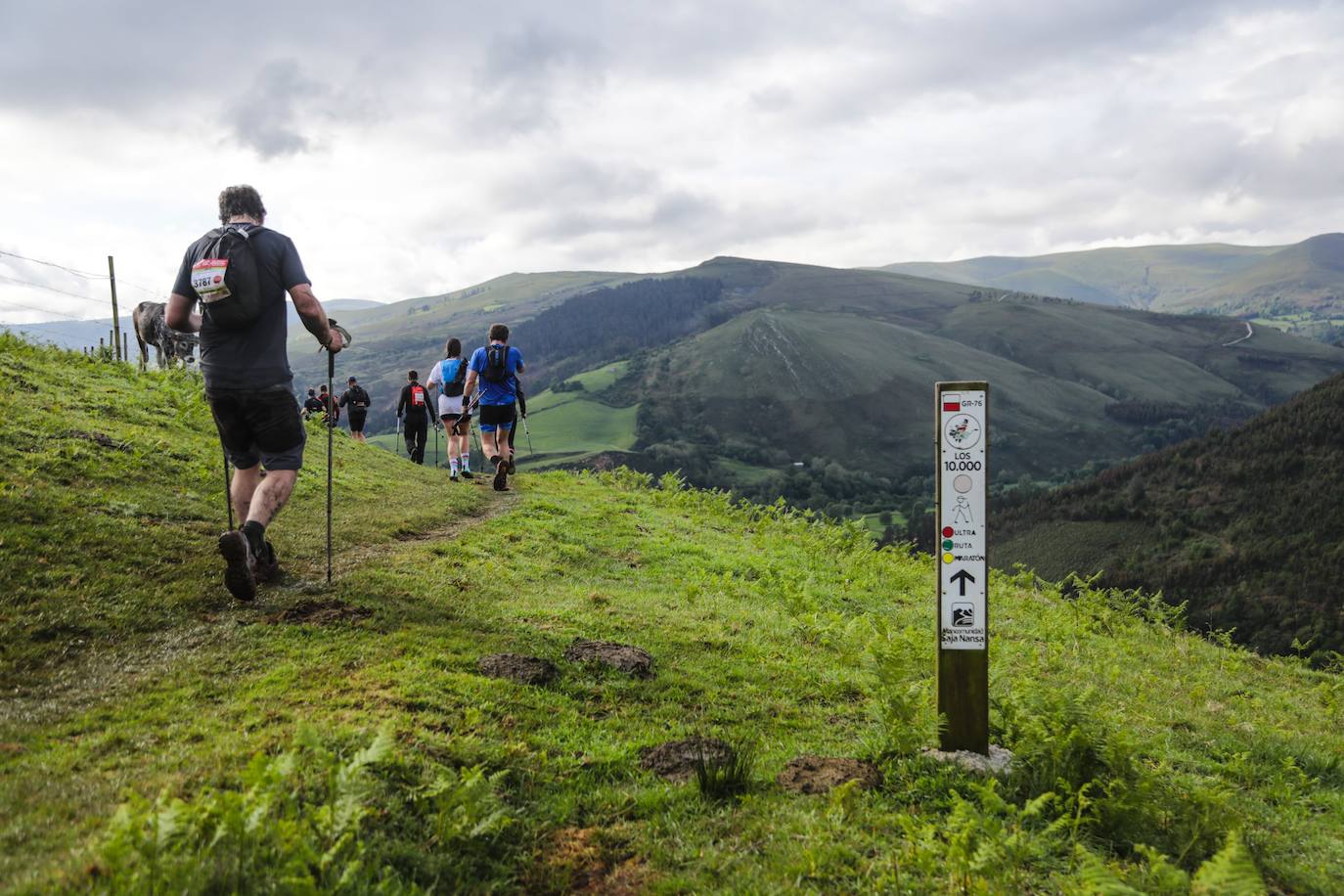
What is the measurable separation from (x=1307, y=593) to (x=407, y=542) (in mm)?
75397

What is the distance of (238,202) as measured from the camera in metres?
7.68

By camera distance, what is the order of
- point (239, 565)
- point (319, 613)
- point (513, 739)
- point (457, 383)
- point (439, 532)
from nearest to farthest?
point (513, 739) → point (239, 565) → point (319, 613) → point (439, 532) → point (457, 383)

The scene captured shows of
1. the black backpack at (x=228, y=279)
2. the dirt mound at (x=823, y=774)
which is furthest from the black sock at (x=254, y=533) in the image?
the dirt mound at (x=823, y=774)

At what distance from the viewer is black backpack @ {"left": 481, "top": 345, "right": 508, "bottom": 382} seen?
1703cm

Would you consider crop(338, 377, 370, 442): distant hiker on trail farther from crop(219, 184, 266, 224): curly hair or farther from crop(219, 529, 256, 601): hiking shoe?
crop(219, 529, 256, 601): hiking shoe

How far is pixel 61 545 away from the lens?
313 inches

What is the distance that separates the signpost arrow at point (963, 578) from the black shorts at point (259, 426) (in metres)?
5.83

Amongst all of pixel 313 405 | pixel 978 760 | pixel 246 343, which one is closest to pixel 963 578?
pixel 978 760

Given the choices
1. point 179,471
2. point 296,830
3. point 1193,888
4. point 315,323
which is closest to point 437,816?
point 296,830

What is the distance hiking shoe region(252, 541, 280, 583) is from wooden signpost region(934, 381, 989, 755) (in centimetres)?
645

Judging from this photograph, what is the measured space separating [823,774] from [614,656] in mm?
2474

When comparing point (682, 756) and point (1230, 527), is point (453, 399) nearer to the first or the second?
point (682, 756)

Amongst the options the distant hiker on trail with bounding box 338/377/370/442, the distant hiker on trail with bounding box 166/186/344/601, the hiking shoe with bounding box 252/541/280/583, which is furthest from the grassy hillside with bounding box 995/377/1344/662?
the distant hiker on trail with bounding box 166/186/344/601

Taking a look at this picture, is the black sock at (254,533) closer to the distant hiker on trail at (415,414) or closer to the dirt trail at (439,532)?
the dirt trail at (439,532)
